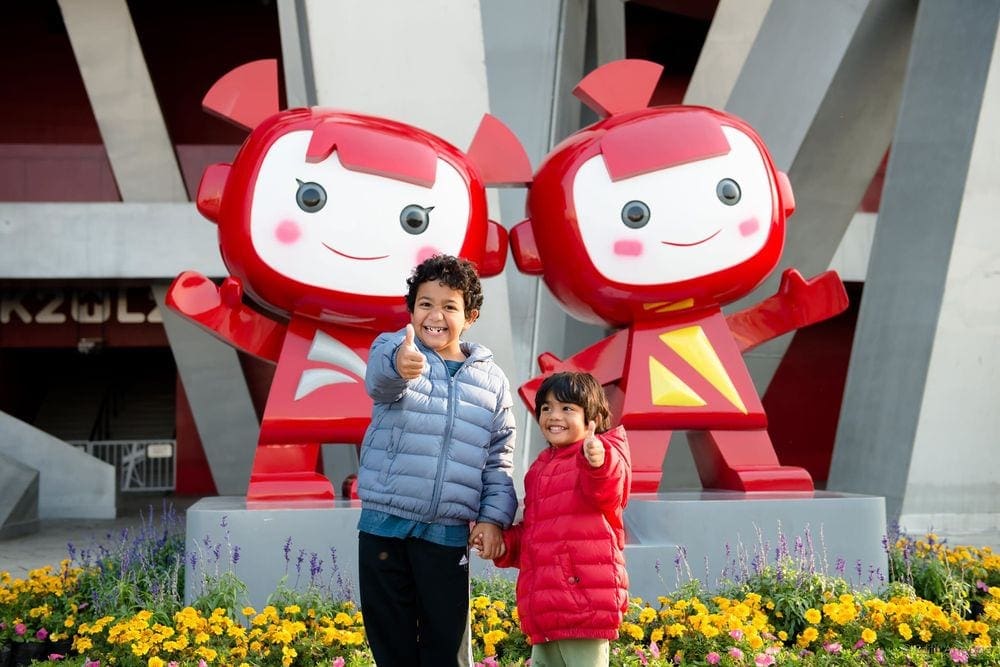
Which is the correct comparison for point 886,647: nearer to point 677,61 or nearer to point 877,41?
point 877,41

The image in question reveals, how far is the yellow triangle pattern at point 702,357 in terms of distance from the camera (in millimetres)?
5789

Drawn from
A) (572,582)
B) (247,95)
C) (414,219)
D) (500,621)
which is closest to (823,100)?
(414,219)

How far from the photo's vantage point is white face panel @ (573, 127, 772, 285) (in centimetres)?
559

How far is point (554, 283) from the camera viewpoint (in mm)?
5914

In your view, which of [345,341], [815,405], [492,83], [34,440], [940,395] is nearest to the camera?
[345,341]

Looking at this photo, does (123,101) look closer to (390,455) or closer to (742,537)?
(742,537)

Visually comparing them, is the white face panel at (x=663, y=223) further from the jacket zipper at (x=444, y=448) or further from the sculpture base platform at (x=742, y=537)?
the jacket zipper at (x=444, y=448)

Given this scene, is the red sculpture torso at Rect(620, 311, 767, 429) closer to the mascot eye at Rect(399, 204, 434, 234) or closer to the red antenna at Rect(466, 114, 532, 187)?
the red antenna at Rect(466, 114, 532, 187)

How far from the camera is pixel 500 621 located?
423 centimetres

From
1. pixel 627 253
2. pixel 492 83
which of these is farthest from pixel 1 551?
pixel 627 253

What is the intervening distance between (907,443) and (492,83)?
14.5 feet

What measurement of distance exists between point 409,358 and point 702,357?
348 cm

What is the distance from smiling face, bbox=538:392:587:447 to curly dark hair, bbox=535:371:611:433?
1 centimetres

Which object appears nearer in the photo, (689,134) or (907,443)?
(689,134)
